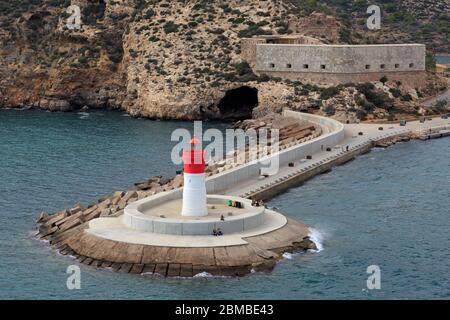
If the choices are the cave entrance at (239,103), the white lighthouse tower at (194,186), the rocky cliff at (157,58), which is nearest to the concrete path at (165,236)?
the white lighthouse tower at (194,186)

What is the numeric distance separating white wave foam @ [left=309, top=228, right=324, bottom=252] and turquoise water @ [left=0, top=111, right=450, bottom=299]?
325mm

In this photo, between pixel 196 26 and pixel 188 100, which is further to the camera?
pixel 196 26

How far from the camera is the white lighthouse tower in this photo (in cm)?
4603

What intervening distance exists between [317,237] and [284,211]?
5988 mm

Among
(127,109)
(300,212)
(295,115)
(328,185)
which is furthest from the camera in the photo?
(127,109)

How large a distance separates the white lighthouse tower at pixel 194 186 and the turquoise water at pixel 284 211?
478 cm

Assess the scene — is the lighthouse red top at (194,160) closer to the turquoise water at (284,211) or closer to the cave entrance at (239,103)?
the turquoise water at (284,211)

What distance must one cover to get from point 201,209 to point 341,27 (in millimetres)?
58299

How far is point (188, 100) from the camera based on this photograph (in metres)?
93.8

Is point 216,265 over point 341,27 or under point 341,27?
under

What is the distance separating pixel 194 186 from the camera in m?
46.8

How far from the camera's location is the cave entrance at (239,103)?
9438cm
